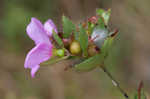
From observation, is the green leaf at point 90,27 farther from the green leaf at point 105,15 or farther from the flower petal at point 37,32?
the flower petal at point 37,32

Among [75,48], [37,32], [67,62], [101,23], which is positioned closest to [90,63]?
[75,48]

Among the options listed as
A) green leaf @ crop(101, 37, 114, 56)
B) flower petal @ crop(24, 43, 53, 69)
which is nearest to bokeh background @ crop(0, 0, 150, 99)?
flower petal @ crop(24, 43, 53, 69)

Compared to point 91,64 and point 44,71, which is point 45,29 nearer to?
point 91,64

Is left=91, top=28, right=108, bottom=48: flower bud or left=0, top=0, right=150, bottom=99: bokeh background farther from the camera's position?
left=0, top=0, right=150, bottom=99: bokeh background

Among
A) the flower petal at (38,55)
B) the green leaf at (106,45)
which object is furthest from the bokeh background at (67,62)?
the green leaf at (106,45)

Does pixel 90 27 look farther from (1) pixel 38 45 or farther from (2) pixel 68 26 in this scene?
(1) pixel 38 45

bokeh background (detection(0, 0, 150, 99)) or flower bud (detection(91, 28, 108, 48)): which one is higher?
flower bud (detection(91, 28, 108, 48))

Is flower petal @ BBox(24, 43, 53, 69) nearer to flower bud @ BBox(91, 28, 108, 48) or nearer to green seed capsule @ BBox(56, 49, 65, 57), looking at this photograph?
green seed capsule @ BBox(56, 49, 65, 57)
